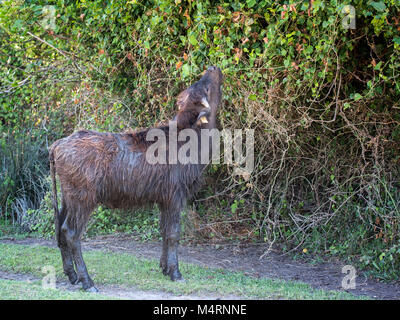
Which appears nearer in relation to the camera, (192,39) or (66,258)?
(66,258)

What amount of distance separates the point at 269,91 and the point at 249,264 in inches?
96.9

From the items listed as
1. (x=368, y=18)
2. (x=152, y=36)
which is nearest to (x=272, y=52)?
(x=368, y=18)

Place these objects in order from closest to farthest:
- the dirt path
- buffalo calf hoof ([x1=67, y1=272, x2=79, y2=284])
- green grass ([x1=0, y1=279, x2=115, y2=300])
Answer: green grass ([x1=0, y1=279, x2=115, y2=300]), buffalo calf hoof ([x1=67, y1=272, x2=79, y2=284]), the dirt path

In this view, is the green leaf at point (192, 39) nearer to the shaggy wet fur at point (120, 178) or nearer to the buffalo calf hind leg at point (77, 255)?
the shaggy wet fur at point (120, 178)

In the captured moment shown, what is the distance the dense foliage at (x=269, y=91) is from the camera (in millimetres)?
6484

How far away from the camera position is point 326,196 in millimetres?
7816

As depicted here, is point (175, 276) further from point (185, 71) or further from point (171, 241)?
point (185, 71)

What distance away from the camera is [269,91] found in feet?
22.6

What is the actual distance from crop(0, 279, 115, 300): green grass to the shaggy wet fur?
0.41m

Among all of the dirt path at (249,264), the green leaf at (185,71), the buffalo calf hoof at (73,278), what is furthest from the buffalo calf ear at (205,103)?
the buffalo calf hoof at (73,278)

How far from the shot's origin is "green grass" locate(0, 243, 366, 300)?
564 cm

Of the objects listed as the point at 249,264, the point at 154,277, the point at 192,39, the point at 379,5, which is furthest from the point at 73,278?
the point at 379,5

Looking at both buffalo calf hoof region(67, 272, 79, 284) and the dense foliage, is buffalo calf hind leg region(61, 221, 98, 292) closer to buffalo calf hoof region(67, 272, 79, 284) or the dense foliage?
buffalo calf hoof region(67, 272, 79, 284)

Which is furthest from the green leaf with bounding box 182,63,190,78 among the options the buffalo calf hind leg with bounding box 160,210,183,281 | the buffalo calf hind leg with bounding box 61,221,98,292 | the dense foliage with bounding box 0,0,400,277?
the buffalo calf hind leg with bounding box 61,221,98,292
